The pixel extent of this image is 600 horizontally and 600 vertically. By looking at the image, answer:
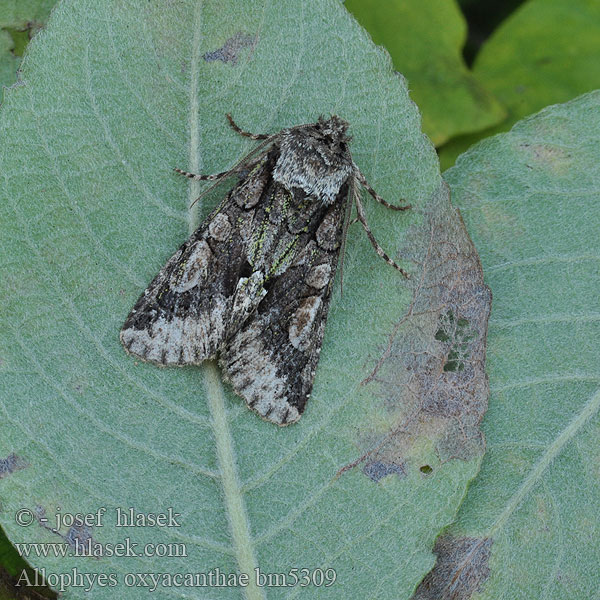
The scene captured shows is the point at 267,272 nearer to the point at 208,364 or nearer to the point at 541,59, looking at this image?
the point at 208,364

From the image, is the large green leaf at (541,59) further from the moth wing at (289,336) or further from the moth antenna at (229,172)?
the moth antenna at (229,172)

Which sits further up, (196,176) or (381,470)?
(196,176)

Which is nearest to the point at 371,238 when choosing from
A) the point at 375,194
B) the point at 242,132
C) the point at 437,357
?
the point at 375,194

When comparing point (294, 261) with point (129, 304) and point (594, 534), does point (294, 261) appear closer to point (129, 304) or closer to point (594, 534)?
point (129, 304)

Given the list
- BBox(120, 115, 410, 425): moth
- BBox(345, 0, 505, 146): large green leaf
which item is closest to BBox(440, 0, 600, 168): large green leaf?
BBox(345, 0, 505, 146): large green leaf

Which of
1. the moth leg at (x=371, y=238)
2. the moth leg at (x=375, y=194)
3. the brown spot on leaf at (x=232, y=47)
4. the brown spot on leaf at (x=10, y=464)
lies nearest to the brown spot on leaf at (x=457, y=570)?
the moth leg at (x=371, y=238)

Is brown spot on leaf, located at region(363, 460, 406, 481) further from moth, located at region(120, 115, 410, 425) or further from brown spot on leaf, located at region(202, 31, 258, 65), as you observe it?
brown spot on leaf, located at region(202, 31, 258, 65)

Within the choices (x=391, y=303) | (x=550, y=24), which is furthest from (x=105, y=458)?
(x=550, y=24)
